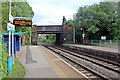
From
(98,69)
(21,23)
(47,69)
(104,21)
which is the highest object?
(104,21)

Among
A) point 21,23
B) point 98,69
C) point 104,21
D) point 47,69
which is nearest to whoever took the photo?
point 47,69

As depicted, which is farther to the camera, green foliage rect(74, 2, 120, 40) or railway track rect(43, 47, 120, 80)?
green foliage rect(74, 2, 120, 40)

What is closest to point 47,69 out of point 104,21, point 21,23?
point 21,23

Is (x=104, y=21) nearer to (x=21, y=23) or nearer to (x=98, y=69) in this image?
(x=21, y=23)

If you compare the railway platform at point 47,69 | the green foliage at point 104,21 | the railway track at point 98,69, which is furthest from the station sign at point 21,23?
the green foliage at point 104,21

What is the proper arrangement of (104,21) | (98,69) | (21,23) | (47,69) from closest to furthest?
(47,69)
(98,69)
(21,23)
(104,21)

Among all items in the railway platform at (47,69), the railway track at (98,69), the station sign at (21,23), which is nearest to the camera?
the railway platform at (47,69)

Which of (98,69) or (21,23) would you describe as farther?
(21,23)

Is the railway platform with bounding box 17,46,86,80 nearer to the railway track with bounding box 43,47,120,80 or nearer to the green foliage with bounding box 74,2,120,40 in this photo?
the railway track with bounding box 43,47,120,80

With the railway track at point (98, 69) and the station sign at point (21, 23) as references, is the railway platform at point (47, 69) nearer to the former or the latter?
the railway track at point (98, 69)

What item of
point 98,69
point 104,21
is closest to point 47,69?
point 98,69

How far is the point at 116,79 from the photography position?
1566 centimetres

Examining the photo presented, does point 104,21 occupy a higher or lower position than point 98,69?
higher

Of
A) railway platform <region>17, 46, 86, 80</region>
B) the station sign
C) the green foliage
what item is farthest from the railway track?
the green foliage
